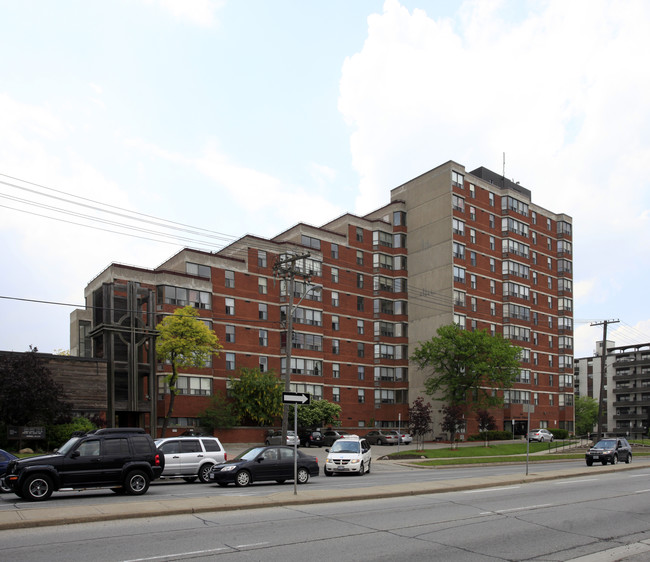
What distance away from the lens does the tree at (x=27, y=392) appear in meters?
38.1

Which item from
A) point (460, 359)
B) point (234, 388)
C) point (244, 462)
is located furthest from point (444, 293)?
point (244, 462)

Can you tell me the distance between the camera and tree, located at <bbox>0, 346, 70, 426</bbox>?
125ft

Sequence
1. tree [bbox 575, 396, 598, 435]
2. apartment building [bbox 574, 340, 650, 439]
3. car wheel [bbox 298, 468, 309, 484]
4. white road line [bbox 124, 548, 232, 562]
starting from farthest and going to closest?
tree [bbox 575, 396, 598, 435]
apartment building [bbox 574, 340, 650, 439]
car wheel [bbox 298, 468, 309, 484]
white road line [bbox 124, 548, 232, 562]

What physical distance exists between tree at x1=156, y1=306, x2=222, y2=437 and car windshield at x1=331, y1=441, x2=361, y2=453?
81.6 ft

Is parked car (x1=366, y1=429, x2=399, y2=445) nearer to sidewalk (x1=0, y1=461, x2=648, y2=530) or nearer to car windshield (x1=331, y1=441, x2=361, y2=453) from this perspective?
car windshield (x1=331, y1=441, x2=361, y2=453)

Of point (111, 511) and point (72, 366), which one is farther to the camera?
point (72, 366)

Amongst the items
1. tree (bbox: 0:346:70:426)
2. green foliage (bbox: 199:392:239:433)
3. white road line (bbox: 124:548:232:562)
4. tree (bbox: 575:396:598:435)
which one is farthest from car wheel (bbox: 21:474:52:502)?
tree (bbox: 575:396:598:435)

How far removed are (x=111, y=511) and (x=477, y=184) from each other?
72.9 meters

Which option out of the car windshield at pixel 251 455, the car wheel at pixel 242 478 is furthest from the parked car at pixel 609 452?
the car wheel at pixel 242 478

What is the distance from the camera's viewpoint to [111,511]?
14.7 metres

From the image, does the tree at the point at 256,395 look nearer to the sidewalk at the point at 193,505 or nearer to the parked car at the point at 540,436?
the parked car at the point at 540,436

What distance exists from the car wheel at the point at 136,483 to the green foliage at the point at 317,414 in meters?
41.2

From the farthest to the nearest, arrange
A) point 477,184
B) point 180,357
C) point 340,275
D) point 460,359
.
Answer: point 477,184 < point 340,275 < point 460,359 < point 180,357

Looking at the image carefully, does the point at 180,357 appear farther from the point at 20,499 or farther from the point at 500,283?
the point at 500,283
